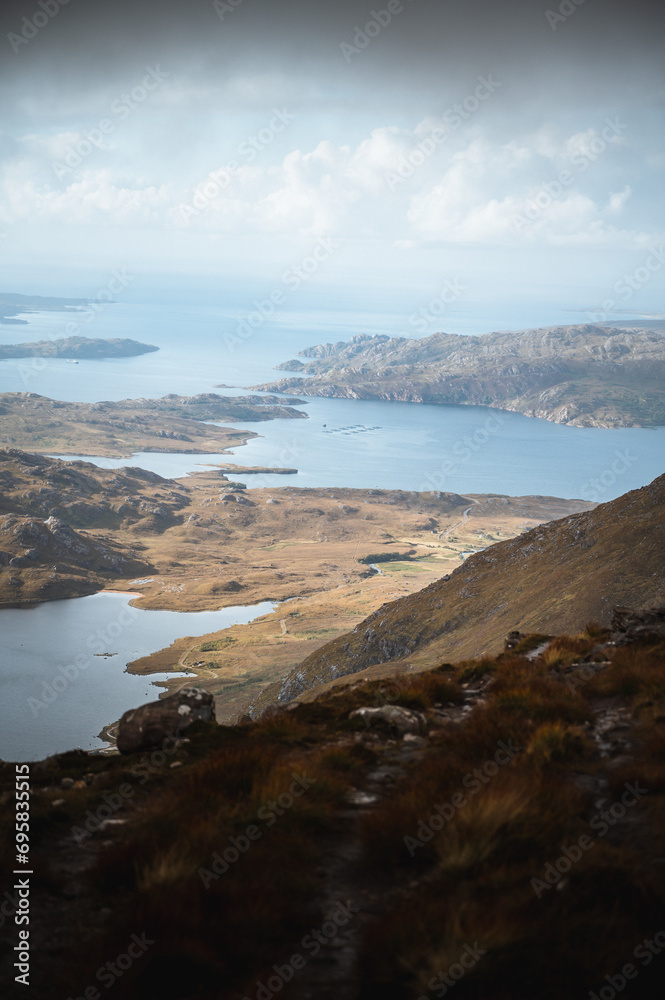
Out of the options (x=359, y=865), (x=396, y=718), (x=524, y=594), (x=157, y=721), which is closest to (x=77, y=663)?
(x=524, y=594)

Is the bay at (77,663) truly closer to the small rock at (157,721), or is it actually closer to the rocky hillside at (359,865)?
the small rock at (157,721)

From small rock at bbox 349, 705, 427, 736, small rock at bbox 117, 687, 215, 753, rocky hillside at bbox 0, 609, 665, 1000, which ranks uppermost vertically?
rocky hillside at bbox 0, 609, 665, 1000

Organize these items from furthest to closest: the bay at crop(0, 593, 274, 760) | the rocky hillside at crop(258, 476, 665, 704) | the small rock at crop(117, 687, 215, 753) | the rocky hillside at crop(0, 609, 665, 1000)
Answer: the bay at crop(0, 593, 274, 760)
the rocky hillside at crop(258, 476, 665, 704)
the small rock at crop(117, 687, 215, 753)
the rocky hillside at crop(0, 609, 665, 1000)

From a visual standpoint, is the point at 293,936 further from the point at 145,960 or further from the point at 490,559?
the point at 490,559

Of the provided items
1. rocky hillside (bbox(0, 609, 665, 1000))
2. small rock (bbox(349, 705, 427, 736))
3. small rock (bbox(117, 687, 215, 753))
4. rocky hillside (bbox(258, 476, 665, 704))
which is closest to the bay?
rocky hillside (bbox(258, 476, 665, 704))

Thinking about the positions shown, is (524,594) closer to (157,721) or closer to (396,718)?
(396,718)

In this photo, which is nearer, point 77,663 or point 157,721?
point 157,721

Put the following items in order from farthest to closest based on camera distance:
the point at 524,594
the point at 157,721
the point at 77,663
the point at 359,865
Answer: the point at 77,663 → the point at 524,594 → the point at 157,721 → the point at 359,865

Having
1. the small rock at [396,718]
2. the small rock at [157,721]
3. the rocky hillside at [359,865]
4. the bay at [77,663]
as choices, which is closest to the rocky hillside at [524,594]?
the small rock at [396,718]

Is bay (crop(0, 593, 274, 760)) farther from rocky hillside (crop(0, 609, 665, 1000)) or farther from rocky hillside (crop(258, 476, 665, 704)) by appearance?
rocky hillside (crop(0, 609, 665, 1000))
